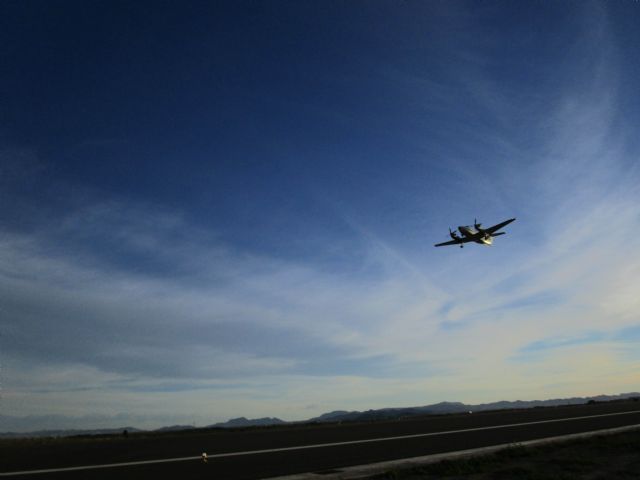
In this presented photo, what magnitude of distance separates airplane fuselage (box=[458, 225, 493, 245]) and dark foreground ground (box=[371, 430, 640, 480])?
124 ft

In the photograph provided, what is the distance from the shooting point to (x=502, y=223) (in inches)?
2053

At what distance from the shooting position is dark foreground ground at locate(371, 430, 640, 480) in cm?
1023

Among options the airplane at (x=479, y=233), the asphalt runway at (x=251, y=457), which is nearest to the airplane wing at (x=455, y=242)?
the airplane at (x=479, y=233)

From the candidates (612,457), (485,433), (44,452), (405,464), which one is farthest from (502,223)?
(44,452)

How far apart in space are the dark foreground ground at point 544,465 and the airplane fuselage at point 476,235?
3790 centimetres

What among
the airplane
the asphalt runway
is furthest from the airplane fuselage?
the asphalt runway

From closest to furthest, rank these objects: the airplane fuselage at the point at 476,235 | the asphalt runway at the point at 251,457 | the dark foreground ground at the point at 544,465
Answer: the dark foreground ground at the point at 544,465 → the asphalt runway at the point at 251,457 → the airplane fuselage at the point at 476,235

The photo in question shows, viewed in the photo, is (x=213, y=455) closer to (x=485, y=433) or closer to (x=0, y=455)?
(x=0, y=455)

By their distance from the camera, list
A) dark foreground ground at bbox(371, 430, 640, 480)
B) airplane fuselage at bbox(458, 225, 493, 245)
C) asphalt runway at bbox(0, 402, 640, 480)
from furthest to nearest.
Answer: airplane fuselage at bbox(458, 225, 493, 245) → asphalt runway at bbox(0, 402, 640, 480) → dark foreground ground at bbox(371, 430, 640, 480)

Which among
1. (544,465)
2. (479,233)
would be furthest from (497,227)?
(544,465)

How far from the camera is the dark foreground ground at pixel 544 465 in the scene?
1023 cm

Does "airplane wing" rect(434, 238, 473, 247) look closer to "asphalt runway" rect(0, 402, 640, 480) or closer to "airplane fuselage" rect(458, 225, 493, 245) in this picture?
"airplane fuselage" rect(458, 225, 493, 245)

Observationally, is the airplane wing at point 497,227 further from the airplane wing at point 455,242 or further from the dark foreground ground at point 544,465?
the dark foreground ground at point 544,465

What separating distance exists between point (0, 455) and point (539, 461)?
16.7 meters
